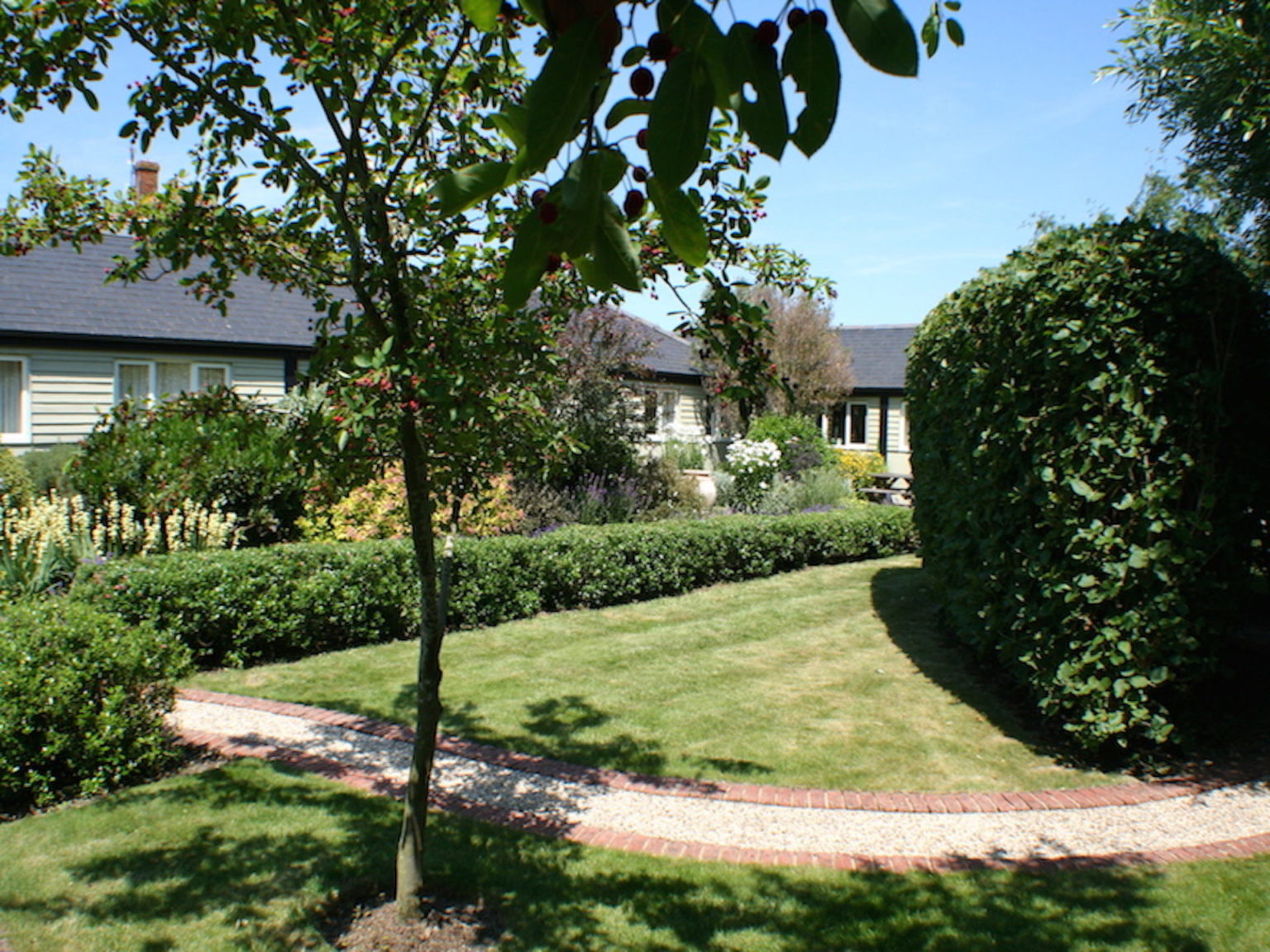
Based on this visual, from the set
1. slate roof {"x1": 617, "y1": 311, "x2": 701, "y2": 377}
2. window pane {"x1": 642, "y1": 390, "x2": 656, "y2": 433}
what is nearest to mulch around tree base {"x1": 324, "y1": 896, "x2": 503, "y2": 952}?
window pane {"x1": 642, "y1": 390, "x2": 656, "y2": 433}

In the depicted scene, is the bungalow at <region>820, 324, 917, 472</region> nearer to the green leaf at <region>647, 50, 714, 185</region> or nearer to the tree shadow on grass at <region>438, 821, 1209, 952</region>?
the tree shadow on grass at <region>438, 821, 1209, 952</region>

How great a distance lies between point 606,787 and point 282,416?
3076mm

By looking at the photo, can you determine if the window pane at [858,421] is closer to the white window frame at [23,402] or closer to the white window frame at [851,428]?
the white window frame at [851,428]

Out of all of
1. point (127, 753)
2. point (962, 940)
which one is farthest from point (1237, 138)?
point (127, 753)

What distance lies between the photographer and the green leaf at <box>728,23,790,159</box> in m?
1.20

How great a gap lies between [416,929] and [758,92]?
12.5ft

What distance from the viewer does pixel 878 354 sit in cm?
3241

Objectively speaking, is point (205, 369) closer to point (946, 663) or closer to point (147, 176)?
point (147, 176)

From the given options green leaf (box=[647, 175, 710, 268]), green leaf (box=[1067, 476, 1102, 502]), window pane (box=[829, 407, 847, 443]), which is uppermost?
window pane (box=[829, 407, 847, 443])

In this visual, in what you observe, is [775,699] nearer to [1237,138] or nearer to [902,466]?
[1237,138]

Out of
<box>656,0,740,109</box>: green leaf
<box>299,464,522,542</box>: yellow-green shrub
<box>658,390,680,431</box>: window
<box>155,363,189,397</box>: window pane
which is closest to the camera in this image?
<box>656,0,740,109</box>: green leaf

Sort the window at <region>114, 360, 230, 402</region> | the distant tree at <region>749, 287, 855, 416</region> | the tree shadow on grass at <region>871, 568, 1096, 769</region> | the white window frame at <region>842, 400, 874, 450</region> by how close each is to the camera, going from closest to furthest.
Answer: the tree shadow on grass at <region>871, 568, 1096, 769</region>
the window at <region>114, 360, 230, 402</region>
the distant tree at <region>749, 287, 855, 416</region>
the white window frame at <region>842, 400, 874, 450</region>


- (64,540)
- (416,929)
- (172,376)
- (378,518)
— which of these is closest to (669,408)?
(172,376)

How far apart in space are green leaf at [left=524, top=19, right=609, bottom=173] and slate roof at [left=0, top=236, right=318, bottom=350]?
1547cm
